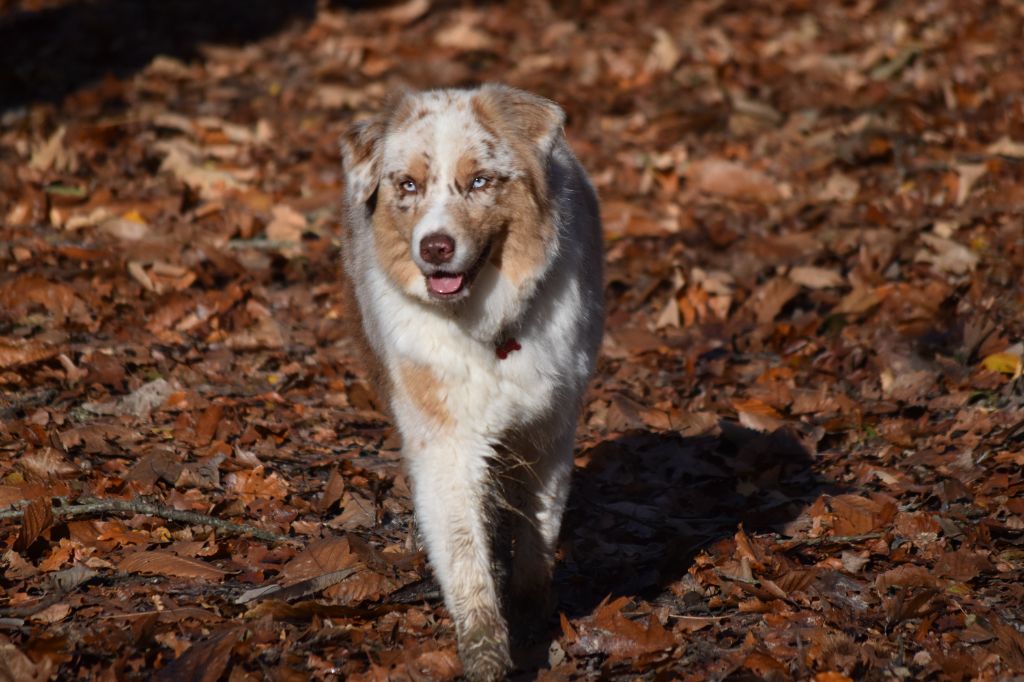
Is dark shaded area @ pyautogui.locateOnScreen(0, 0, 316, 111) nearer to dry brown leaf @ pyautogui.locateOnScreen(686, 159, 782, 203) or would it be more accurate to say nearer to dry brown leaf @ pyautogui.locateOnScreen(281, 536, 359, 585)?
dry brown leaf @ pyautogui.locateOnScreen(686, 159, 782, 203)

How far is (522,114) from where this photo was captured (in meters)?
5.09

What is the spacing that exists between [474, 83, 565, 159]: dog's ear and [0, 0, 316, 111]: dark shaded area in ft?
29.0

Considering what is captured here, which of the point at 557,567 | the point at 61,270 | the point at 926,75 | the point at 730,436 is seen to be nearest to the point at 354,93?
the point at 61,270

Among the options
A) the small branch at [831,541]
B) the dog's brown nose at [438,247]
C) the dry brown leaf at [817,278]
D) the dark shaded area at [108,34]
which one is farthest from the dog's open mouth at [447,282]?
the dark shaded area at [108,34]

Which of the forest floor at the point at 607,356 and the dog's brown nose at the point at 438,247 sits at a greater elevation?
the dog's brown nose at the point at 438,247

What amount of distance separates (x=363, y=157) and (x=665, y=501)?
274 centimetres

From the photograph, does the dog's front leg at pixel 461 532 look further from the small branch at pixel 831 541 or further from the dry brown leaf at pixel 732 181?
the dry brown leaf at pixel 732 181

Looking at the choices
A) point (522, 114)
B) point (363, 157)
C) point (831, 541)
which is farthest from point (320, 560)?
point (831, 541)

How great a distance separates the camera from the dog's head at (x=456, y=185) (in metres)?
4.76

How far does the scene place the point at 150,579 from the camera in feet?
16.9

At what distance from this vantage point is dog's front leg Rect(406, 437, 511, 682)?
191 inches

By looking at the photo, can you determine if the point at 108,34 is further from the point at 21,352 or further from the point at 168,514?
the point at 168,514

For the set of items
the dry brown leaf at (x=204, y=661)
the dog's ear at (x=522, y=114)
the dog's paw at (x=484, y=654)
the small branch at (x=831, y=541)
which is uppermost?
the dog's ear at (x=522, y=114)

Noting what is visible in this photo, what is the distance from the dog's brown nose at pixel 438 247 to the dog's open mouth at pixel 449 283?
94mm
